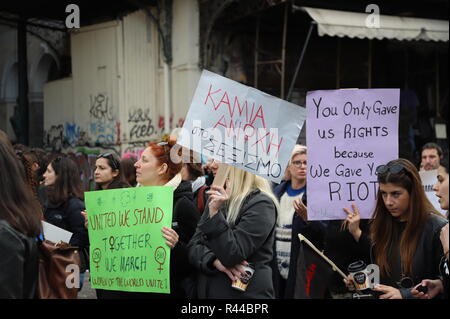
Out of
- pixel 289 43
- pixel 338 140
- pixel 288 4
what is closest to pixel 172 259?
pixel 338 140

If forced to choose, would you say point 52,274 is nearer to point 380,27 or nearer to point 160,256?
point 160,256

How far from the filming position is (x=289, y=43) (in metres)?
11.4

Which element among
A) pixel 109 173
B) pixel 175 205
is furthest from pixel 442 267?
pixel 109 173

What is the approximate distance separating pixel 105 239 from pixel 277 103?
1363 millimetres

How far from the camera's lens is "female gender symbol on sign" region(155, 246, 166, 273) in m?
3.61

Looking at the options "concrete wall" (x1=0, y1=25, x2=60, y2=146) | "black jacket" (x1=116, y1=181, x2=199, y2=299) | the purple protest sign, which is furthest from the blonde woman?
"concrete wall" (x1=0, y1=25, x2=60, y2=146)

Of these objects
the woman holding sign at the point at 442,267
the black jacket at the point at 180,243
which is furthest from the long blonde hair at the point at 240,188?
the woman holding sign at the point at 442,267

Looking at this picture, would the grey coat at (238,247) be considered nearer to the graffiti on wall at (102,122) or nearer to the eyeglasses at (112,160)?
the eyeglasses at (112,160)

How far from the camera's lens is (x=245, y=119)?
375 centimetres

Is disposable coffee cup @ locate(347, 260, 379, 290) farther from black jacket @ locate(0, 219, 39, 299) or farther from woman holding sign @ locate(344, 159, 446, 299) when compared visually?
black jacket @ locate(0, 219, 39, 299)

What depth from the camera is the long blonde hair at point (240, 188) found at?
11.5 ft

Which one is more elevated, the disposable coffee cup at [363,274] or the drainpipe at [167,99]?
the drainpipe at [167,99]
